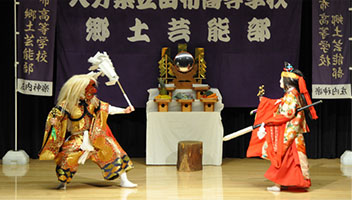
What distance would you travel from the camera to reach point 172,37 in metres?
6.86

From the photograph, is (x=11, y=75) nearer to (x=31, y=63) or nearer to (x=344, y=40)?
(x=31, y=63)

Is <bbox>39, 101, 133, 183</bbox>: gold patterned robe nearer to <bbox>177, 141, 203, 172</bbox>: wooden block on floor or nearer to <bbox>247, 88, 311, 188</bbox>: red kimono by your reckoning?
<bbox>177, 141, 203, 172</bbox>: wooden block on floor

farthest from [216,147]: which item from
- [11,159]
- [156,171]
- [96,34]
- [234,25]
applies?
[11,159]

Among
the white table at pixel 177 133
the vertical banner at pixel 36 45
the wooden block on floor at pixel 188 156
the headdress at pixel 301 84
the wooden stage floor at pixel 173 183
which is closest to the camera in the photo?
the wooden stage floor at pixel 173 183

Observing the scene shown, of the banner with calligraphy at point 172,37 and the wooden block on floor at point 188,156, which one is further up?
the banner with calligraphy at point 172,37

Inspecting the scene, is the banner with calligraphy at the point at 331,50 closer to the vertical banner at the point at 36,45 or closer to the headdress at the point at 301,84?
the headdress at the point at 301,84

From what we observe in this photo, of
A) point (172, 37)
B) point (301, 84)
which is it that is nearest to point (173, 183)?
point (301, 84)

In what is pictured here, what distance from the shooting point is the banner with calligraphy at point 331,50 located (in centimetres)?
674

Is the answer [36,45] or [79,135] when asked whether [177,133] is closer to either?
[79,135]

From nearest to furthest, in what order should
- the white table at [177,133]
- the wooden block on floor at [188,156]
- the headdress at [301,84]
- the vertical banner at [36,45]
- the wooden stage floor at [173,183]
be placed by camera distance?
the wooden stage floor at [173,183]
the headdress at [301,84]
the wooden block on floor at [188,156]
the white table at [177,133]
the vertical banner at [36,45]

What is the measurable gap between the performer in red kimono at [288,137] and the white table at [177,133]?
1438mm

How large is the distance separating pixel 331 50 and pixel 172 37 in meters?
2.03

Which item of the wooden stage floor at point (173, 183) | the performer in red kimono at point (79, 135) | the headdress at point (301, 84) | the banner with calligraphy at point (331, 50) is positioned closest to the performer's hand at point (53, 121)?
the performer in red kimono at point (79, 135)

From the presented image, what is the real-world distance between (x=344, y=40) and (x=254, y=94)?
4.35ft
